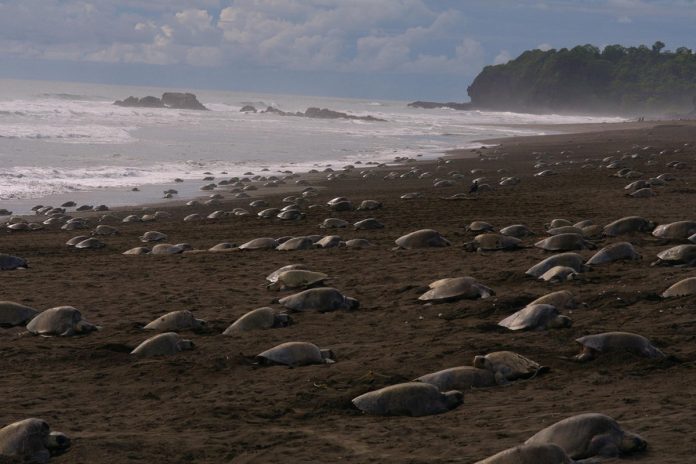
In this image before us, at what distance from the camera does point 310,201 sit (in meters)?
19.0

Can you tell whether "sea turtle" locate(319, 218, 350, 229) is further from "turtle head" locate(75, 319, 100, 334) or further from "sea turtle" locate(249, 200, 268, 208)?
"turtle head" locate(75, 319, 100, 334)

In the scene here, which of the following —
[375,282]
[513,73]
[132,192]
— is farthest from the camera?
[513,73]

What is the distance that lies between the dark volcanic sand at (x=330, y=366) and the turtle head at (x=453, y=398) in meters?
0.10

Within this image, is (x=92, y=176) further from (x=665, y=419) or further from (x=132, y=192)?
(x=665, y=419)

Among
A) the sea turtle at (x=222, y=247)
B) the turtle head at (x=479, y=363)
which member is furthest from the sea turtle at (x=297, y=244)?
the turtle head at (x=479, y=363)

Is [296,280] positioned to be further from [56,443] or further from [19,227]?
[19,227]

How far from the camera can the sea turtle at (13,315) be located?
27.2 feet

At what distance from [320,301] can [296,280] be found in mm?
1175

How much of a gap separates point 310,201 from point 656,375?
13344mm

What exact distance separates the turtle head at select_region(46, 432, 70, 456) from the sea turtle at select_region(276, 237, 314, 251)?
7401 mm

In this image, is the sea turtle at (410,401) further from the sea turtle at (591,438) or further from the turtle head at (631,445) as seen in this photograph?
the turtle head at (631,445)

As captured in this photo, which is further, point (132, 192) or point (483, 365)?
point (132, 192)

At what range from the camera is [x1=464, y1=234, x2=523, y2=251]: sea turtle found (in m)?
11.4

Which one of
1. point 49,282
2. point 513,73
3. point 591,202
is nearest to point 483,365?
point 49,282
